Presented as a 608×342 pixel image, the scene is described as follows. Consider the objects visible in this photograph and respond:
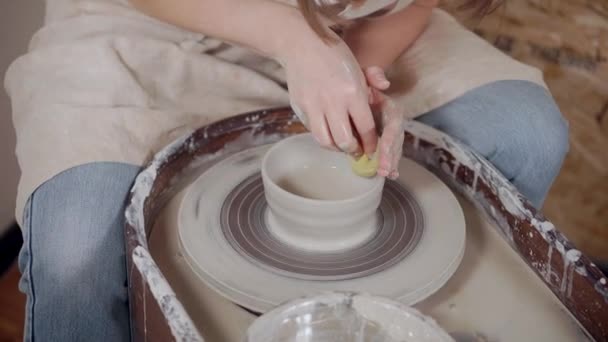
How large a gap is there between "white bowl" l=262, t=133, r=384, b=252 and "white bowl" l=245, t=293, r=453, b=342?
0.18 meters

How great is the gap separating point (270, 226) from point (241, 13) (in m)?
0.32

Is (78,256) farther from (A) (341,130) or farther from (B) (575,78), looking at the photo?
(B) (575,78)

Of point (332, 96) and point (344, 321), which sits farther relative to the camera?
point (332, 96)

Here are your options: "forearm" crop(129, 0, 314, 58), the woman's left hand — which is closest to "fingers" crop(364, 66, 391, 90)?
the woman's left hand

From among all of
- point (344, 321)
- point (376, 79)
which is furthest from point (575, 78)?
point (344, 321)

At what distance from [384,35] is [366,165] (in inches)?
14.4

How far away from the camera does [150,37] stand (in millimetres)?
1134

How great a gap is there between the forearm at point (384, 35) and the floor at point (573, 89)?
1.86ft

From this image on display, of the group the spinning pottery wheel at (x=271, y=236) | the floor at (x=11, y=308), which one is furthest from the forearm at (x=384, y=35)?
the floor at (x=11, y=308)

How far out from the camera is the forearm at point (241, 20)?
3.10 ft

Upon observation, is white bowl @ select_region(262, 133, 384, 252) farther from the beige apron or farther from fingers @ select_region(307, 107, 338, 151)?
the beige apron

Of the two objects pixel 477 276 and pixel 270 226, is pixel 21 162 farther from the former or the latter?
pixel 477 276

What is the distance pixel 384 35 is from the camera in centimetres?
120

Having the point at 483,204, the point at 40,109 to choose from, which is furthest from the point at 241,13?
the point at 483,204
